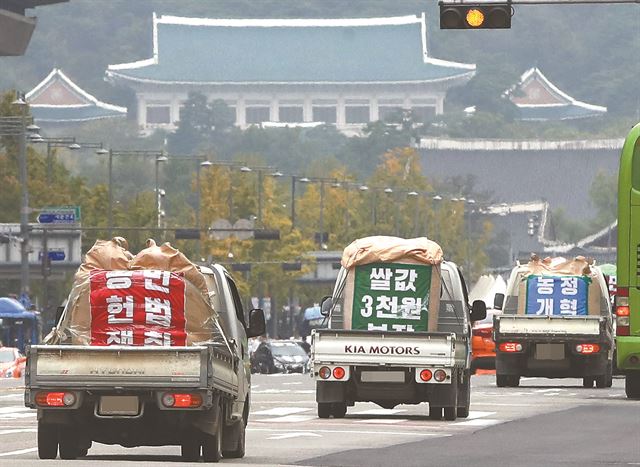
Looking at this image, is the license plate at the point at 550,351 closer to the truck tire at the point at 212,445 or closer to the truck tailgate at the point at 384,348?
the truck tailgate at the point at 384,348

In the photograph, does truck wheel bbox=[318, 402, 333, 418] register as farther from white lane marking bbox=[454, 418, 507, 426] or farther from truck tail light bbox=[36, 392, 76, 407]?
truck tail light bbox=[36, 392, 76, 407]

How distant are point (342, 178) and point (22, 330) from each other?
60660 millimetres

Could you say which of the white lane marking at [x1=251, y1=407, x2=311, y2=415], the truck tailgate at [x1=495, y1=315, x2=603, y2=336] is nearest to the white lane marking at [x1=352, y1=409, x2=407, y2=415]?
the white lane marking at [x1=251, y1=407, x2=311, y2=415]

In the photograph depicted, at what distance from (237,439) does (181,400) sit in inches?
78.4

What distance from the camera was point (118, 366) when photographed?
19969 millimetres

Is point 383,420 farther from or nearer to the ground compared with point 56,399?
nearer to the ground

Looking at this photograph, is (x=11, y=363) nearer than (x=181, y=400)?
No

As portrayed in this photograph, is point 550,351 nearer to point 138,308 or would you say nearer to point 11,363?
point 138,308

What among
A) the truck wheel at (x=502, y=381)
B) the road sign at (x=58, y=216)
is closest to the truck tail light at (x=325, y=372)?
the truck wheel at (x=502, y=381)

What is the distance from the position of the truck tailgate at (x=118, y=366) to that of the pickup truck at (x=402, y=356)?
348 inches

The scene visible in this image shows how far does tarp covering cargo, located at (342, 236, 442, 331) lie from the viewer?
30.0 m

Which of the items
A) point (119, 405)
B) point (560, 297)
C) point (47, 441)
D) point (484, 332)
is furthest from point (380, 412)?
point (484, 332)

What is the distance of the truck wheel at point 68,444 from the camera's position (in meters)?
20.5

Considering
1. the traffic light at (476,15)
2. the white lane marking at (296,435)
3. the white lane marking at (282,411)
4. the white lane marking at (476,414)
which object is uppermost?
the traffic light at (476,15)
